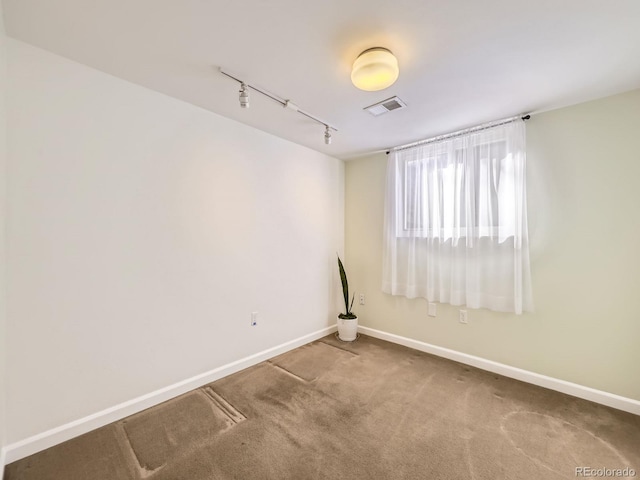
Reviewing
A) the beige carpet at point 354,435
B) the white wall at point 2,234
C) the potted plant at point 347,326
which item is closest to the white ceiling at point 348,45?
the white wall at point 2,234

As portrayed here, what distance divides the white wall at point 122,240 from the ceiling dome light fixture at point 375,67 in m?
1.37

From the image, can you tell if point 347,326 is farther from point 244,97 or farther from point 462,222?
point 244,97

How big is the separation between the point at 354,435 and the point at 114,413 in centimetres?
156

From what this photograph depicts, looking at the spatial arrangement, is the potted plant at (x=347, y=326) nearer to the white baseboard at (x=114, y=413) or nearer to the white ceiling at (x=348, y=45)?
the white baseboard at (x=114, y=413)

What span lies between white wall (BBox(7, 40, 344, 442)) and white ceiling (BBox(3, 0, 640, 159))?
0.28 meters

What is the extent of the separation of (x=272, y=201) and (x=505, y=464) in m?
2.54

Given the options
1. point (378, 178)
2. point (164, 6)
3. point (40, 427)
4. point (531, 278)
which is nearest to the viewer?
point (164, 6)

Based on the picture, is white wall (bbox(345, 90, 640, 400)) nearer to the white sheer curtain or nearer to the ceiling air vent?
the white sheer curtain

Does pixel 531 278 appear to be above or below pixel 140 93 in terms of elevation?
Result: below

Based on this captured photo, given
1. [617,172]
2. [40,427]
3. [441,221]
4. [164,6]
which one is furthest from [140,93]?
[617,172]

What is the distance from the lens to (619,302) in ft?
6.31

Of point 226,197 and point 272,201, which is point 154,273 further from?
point 272,201

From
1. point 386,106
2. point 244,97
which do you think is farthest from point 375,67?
point 244,97

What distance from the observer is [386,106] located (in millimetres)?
2129
